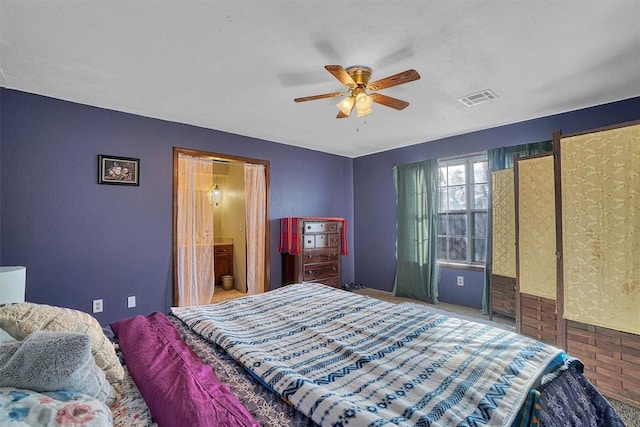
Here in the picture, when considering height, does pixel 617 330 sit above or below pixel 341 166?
below

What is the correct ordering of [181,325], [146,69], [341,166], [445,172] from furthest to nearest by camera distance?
[341,166] → [445,172] → [146,69] → [181,325]

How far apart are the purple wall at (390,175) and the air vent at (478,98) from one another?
1051mm

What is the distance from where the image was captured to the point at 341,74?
6.66ft

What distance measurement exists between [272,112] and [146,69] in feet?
4.16

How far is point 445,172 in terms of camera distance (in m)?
4.50

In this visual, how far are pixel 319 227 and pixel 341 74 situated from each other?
2.75m

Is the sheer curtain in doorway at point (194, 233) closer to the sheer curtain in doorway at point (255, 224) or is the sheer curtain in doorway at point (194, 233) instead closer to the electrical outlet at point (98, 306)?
the sheer curtain in doorway at point (255, 224)

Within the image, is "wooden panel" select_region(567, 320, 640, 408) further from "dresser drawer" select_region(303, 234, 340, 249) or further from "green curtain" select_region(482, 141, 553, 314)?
"dresser drawer" select_region(303, 234, 340, 249)

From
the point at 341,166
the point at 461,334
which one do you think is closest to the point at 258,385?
the point at 461,334

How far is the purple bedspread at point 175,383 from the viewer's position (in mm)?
932

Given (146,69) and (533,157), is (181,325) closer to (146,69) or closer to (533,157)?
(146,69)

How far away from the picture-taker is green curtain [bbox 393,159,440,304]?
442 cm

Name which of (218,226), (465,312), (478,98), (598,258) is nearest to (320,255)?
(465,312)

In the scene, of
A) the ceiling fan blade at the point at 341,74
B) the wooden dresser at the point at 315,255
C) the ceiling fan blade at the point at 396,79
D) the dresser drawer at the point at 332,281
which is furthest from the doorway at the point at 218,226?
the ceiling fan blade at the point at 396,79
